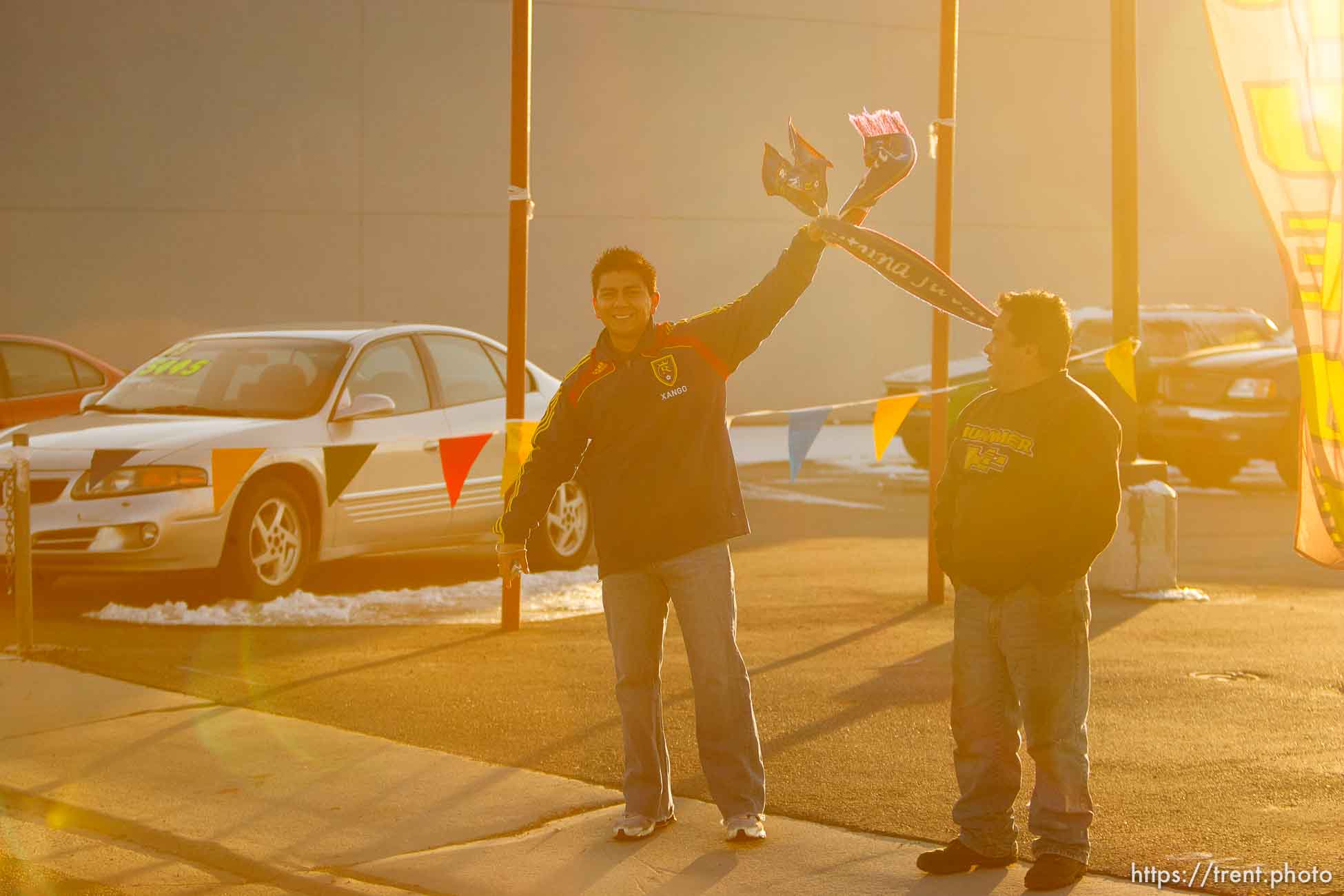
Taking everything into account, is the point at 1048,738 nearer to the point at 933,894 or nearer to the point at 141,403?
the point at 933,894

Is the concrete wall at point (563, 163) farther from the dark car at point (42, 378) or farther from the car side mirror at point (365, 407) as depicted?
the car side mirror at point (365, 407)

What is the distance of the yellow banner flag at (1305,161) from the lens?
5.12 metres

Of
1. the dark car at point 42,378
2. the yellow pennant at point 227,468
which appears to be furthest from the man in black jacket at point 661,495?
the dark car at point 42,378

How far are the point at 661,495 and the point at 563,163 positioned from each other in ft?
63.4

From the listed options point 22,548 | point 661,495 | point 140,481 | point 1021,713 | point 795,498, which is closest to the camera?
point 1021,713

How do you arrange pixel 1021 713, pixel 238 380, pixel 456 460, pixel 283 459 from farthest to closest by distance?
pixel 238 380 → pixel 283 459 → pixel 456 460 → pixel 1021 713

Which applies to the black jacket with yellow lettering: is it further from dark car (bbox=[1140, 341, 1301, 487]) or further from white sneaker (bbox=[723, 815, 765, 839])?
dark car (bbox=[1140, 341, 1301, 487])

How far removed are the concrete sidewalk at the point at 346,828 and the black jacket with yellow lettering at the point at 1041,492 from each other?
3.00 feet

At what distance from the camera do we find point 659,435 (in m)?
5.76

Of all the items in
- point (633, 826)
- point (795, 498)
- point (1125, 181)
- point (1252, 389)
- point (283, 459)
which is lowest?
point (795, 498)

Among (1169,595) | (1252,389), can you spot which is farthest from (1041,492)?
(1252,389)

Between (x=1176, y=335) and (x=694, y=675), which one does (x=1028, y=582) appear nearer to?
(x=694, y=675)

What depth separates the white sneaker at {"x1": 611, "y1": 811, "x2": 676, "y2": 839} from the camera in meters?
5.84

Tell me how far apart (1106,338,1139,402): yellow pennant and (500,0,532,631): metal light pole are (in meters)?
3.19
